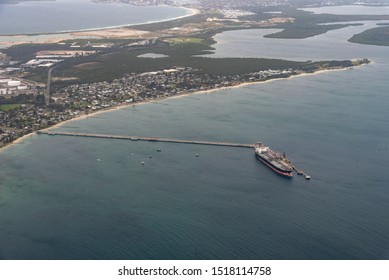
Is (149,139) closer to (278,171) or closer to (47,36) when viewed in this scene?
(278,171)

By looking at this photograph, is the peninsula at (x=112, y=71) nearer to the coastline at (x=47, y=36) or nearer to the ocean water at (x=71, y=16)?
the coastline at (x=47, y=36)

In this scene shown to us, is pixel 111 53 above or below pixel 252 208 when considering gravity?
above

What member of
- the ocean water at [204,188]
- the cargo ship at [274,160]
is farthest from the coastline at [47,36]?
the cargo ship at [274,160]

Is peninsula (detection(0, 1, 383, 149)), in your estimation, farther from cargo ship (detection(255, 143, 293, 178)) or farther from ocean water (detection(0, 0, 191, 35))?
cargo ship (detection(255, 143, 293, 178))

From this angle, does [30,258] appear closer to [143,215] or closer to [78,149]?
[143,215]

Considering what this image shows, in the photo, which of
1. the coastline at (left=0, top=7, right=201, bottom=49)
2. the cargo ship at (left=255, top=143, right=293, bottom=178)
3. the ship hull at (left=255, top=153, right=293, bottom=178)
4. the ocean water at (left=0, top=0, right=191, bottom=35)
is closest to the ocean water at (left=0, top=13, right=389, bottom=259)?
the ship hull at (left=255, top=153, right=293, bottom=178)

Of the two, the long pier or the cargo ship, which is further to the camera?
the long pier

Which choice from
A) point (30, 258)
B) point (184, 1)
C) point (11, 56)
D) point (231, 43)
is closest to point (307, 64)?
point (231, 43)
